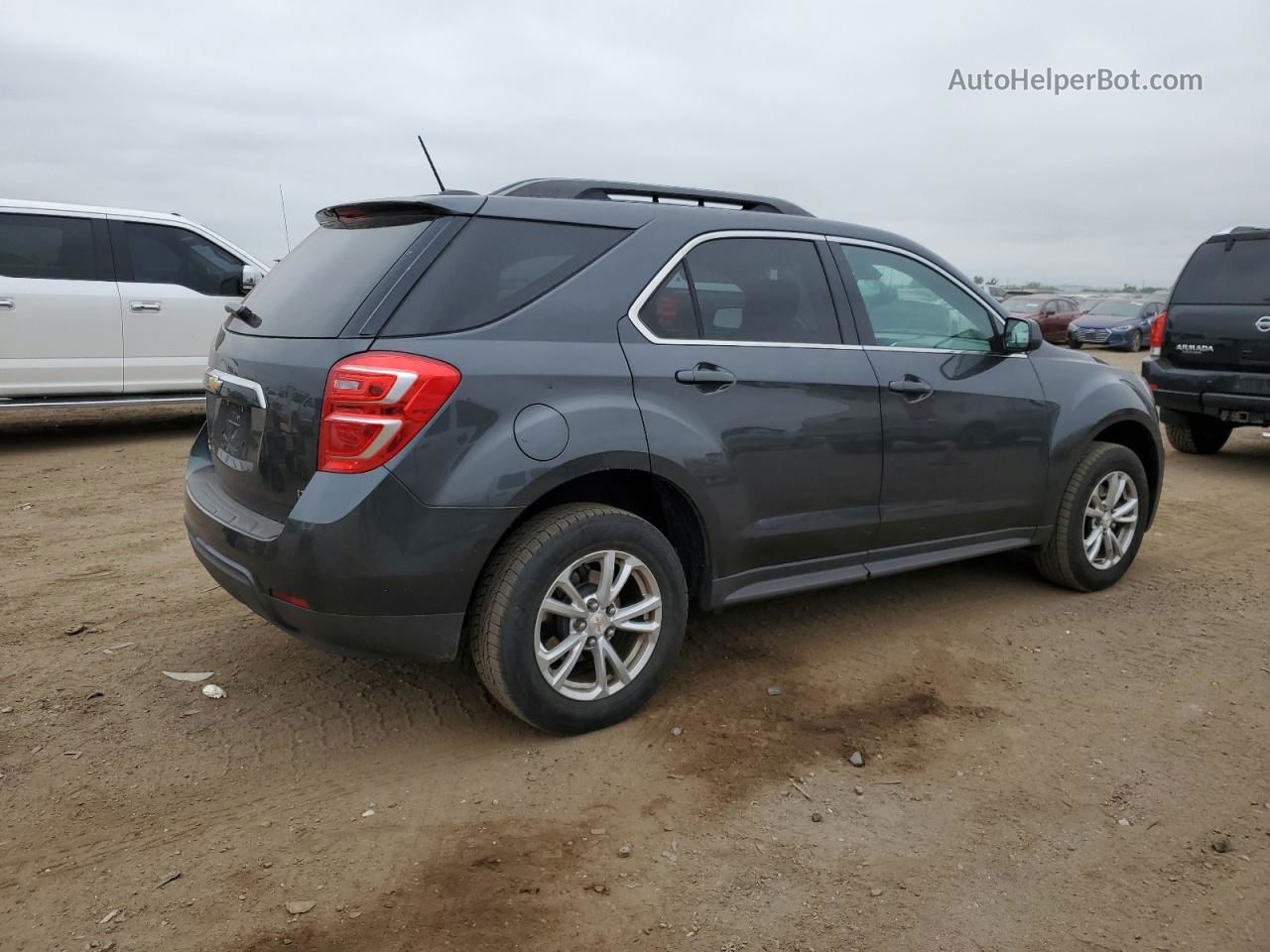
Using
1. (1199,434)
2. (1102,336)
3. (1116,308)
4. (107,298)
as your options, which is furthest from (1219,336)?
(1116,308)

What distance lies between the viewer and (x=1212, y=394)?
832 centimetres

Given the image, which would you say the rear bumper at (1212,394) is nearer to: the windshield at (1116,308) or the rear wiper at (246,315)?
the rear wiper at (246,315)

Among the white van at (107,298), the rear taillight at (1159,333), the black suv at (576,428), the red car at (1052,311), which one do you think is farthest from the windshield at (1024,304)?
the black suv at (576,428)

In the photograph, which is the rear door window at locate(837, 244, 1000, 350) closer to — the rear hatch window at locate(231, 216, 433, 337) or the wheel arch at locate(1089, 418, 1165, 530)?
the wheel arch at locate(1089, 418, 1165, 530)

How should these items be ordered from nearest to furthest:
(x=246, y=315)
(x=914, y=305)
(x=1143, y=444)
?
(x=246, y=315), (x=914, y=305), (x=1143, y=444)

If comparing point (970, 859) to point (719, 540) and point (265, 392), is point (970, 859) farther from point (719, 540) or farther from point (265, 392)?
point (265, 392)

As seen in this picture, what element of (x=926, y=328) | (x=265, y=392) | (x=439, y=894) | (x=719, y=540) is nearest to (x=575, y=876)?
(x=439, y=894)

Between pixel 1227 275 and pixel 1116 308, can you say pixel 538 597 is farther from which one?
pixel 1116 308

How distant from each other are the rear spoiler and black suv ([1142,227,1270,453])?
7.07 meters

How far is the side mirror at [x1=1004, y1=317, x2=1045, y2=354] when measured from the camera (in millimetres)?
4566

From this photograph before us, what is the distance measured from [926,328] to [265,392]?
2698 mm

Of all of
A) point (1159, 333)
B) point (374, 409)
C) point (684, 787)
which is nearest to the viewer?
point (374, 409)

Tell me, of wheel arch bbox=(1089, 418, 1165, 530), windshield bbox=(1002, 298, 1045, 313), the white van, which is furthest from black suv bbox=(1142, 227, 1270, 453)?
windshield bbox=(1002, 298, 1045, 313)

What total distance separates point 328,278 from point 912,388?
228 cm
